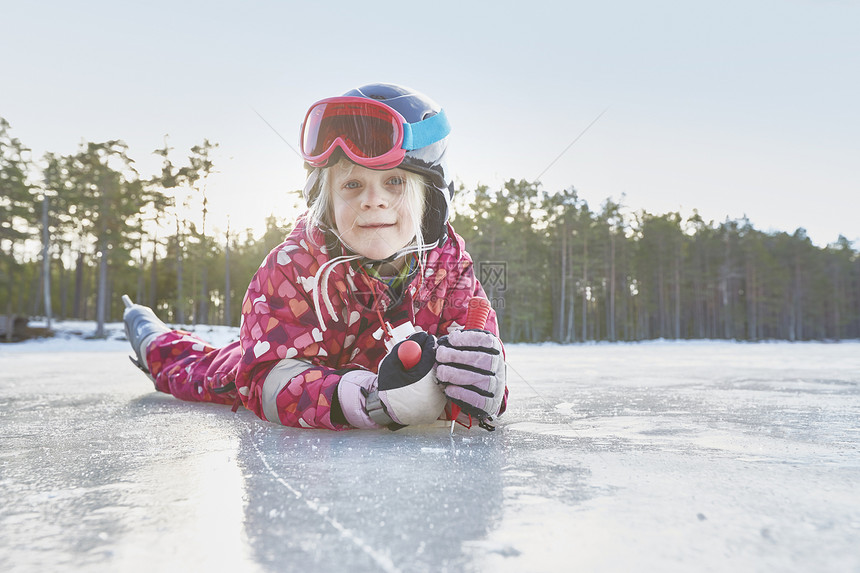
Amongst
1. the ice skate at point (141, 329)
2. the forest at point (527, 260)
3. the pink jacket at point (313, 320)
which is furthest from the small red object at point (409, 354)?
the forest at point (527, 260)

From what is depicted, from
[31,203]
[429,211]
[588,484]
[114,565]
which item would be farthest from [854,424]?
[31,203]

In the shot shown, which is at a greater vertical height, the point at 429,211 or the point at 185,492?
the point at 429,211

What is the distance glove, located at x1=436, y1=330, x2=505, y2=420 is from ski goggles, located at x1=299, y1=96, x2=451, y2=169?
2.05 feet

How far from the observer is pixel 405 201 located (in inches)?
71.0

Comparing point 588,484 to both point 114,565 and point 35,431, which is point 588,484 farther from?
point 35,431

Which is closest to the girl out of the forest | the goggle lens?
the goggle lens

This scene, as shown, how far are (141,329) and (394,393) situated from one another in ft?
7.39

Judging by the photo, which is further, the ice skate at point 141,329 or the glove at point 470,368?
the ice skate at point 141,329

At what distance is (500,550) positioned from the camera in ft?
2.35

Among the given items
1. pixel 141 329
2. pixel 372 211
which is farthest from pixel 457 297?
pixel 141 329

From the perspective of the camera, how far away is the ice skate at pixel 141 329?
302cm

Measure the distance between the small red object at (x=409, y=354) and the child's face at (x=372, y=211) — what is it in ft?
1.46

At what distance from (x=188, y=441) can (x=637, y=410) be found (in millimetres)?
1660

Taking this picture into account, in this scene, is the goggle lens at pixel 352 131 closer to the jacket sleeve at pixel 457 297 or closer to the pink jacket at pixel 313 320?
the pink jacket at pixel 313 320
